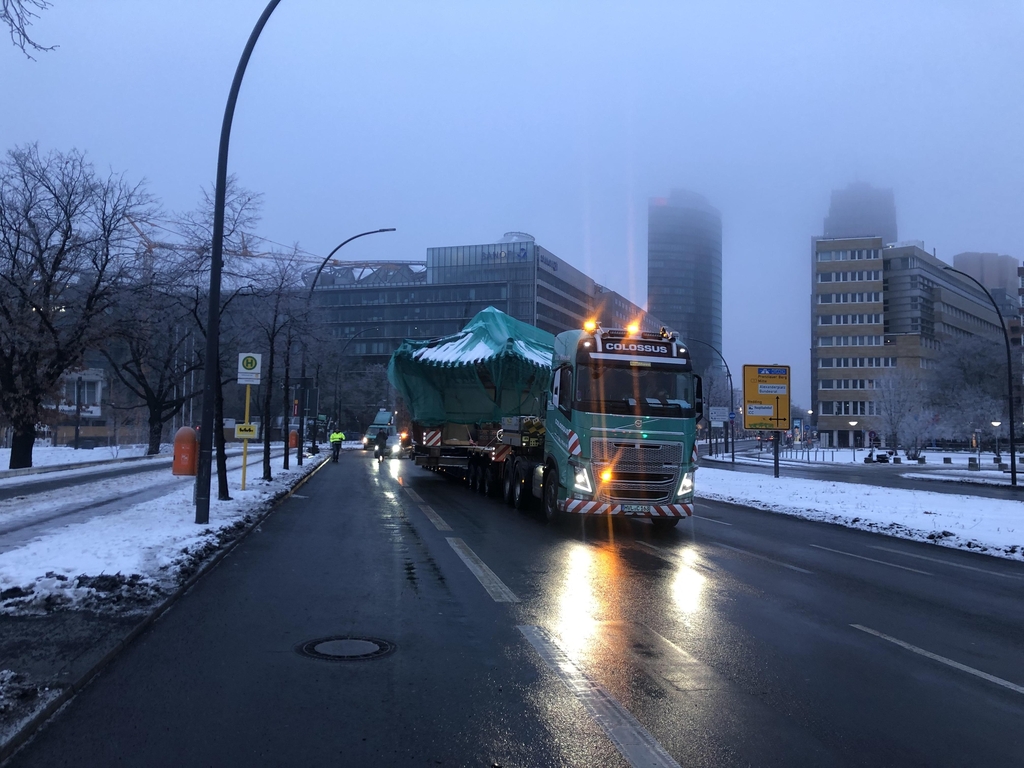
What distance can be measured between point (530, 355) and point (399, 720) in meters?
17.6

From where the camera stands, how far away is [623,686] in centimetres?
573

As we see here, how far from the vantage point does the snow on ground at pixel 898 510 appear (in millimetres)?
15320

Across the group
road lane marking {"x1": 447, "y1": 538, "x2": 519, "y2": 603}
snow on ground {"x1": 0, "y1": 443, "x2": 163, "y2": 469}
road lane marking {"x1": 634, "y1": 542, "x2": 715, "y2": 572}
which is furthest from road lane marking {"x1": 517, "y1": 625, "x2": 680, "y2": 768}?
snow on ground {"x1": 0, "y1": 443, "x2": 163, "y2": 469}

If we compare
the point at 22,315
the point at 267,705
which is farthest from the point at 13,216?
the point at 267,705

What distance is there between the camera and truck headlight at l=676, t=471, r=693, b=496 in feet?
49.2

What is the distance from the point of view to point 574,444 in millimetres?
15102

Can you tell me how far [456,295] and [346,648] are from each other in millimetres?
113128

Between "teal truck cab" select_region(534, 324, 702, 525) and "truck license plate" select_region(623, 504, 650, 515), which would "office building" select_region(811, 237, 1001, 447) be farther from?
"truck license plate" select_region(623, 504, 650, 515)

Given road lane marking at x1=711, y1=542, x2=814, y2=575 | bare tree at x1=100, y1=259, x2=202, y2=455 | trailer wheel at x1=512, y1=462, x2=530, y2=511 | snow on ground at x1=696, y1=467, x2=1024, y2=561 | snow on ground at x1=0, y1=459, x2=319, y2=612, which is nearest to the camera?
snow on ground at x1=0, y1=459, x2=319, y2=612

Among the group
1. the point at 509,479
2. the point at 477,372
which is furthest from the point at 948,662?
the point at 477,372

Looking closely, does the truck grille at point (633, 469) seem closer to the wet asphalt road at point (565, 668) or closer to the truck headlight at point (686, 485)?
the truck headlight at point (686, 485)

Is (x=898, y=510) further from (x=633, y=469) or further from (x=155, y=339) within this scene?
(x=155, y=339)

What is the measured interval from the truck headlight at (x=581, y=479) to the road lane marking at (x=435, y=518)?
94.1 inches

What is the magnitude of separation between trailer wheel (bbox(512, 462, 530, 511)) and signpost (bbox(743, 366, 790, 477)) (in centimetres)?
1753
